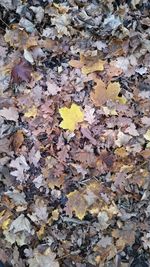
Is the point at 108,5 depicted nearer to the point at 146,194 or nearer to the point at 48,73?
the point at 48,73

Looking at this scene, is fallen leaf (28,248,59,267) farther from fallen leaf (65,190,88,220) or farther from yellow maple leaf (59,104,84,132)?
yellow maple leaf (59,104,84,132)

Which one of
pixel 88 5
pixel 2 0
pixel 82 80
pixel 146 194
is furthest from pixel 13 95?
pixel 146 194

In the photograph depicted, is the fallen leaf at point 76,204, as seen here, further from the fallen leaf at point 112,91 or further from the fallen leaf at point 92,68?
the fallen leaf at point 92,68

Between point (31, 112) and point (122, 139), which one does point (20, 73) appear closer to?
point (31, 112)

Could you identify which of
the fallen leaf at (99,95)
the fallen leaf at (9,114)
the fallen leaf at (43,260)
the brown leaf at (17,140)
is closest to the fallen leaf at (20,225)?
the fallen leaf at (43,260)

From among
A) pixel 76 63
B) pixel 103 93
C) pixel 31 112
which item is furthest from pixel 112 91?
pixel 31 112

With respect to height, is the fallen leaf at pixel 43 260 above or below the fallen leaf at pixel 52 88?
below

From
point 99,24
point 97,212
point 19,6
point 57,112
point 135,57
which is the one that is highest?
point 19,6

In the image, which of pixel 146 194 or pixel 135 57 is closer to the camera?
pixel 146 194
